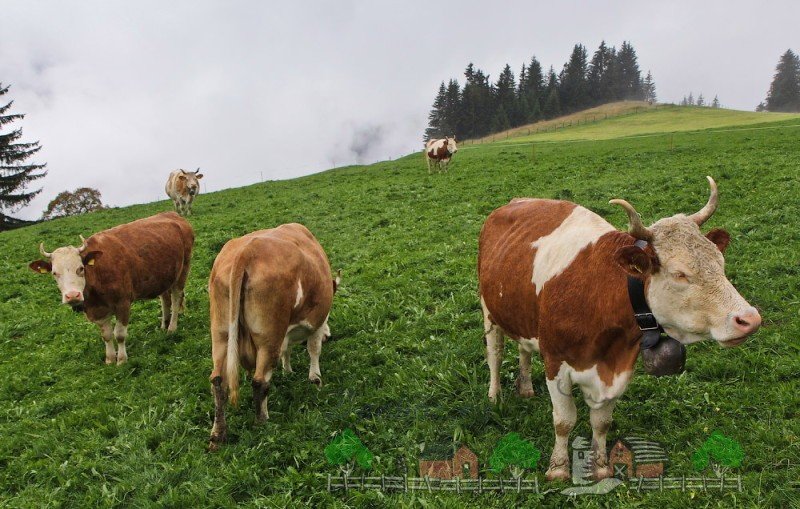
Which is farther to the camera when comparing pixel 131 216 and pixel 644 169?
pixel 131 216

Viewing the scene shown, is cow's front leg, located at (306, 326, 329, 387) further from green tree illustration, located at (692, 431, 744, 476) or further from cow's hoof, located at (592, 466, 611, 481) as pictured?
green tree illustration, located at (692, 431, 744, 476)

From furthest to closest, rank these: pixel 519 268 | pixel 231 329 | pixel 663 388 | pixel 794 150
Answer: pixel 794 150, pixel 663 388, pixel 231 329, pixel 519 268

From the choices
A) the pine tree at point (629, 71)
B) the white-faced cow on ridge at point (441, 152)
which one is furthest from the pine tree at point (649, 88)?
the white-faced cow on ridge at point (441, 152)

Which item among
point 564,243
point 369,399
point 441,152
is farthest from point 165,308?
point 441,152

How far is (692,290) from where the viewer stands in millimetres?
3016

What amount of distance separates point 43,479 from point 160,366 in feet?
8.40

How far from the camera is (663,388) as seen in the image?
17.0 feet

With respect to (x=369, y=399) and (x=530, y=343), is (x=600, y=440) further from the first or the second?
(x=369, y=399)

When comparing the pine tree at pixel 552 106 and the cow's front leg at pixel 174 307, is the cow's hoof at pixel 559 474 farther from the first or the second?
the pine tree at pixel 552 106

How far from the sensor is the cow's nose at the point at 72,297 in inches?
272

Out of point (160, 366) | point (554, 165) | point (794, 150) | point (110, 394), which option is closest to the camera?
point (110, 394)

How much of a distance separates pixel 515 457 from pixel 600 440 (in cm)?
78

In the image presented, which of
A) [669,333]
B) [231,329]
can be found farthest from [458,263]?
[669,333]

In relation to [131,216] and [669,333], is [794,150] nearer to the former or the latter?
[669,333]
